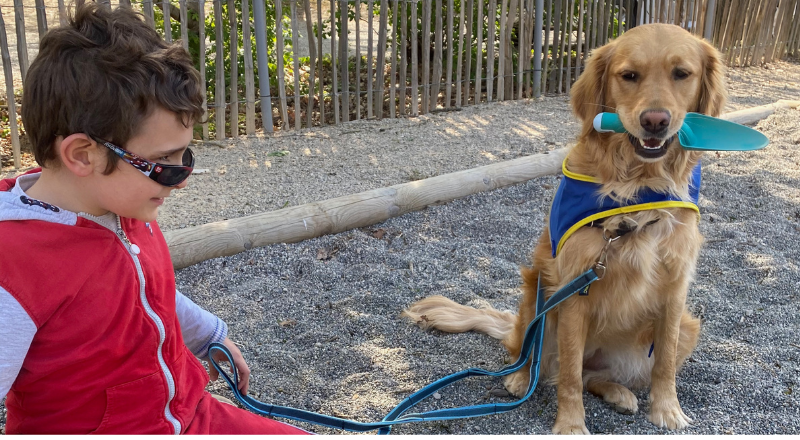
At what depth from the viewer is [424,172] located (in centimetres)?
542

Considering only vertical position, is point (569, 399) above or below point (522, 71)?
below

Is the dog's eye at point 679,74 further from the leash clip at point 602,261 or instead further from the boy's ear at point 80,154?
the boy's ear at point 80,154

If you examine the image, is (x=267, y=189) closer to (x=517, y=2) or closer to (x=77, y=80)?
(x=77, y=80)

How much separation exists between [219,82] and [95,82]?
193 inches

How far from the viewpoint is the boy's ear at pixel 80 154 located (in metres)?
1.43

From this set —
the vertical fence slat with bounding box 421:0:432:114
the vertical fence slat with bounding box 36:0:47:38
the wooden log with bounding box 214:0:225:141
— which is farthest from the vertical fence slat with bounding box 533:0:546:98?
the vertical fence slat with bounding box 36:0:47:38

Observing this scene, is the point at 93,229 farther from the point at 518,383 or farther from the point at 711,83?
the point at 711,83

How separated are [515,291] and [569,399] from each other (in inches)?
44.8

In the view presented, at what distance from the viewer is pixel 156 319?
5.38 feet

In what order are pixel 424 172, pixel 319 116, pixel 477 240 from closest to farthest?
pixel 477 240 → pixel 424 172 → pixel 319 116

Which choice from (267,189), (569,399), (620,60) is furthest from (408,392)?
(267,189)

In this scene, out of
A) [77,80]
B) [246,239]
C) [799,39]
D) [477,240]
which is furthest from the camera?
[799,39]

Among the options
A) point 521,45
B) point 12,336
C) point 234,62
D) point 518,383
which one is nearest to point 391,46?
point 521,45

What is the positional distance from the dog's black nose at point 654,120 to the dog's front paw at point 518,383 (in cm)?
117
